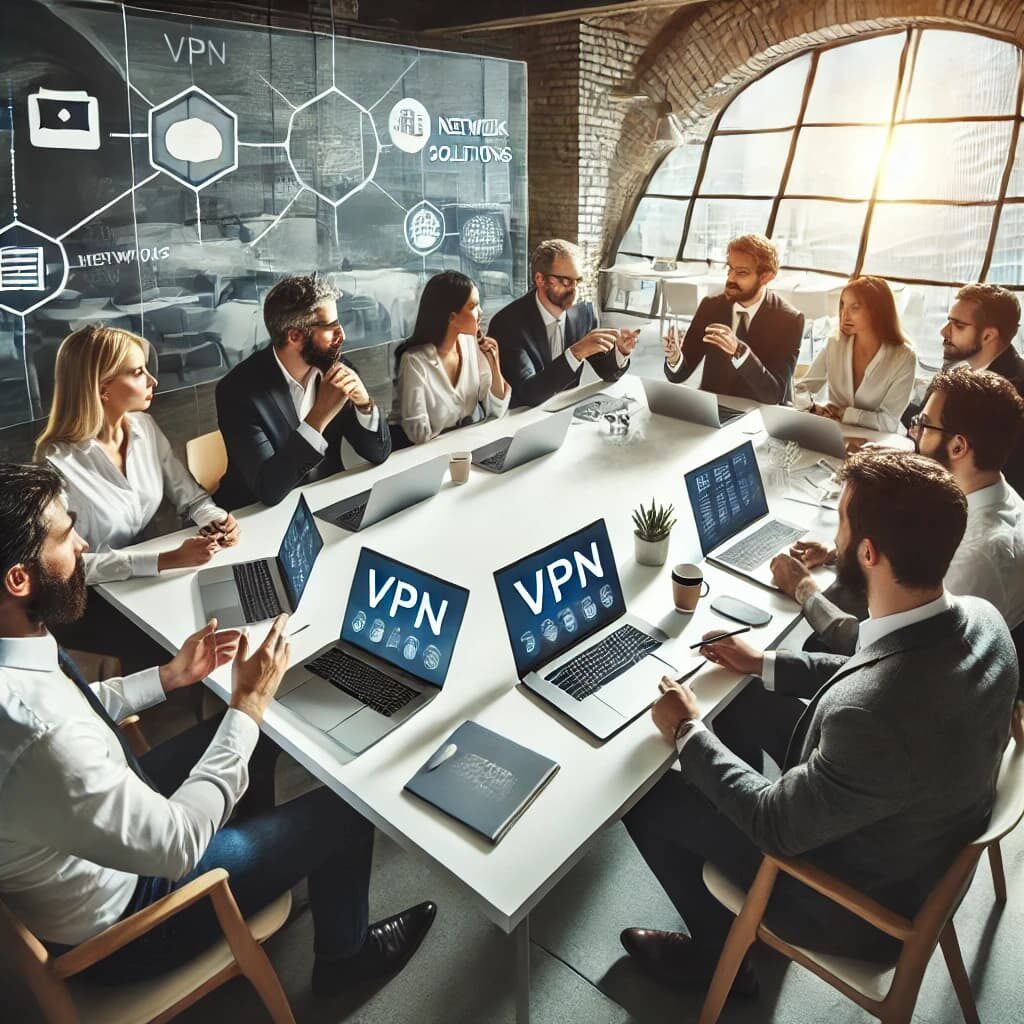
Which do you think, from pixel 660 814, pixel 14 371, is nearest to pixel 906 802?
pixel 660 814

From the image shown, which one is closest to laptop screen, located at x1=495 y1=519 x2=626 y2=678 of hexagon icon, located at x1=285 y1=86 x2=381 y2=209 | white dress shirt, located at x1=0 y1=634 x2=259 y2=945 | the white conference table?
the white conference table

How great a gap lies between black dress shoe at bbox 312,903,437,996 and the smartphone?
1.11 m

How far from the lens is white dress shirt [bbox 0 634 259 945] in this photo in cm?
122

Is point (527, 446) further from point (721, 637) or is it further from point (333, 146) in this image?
point (333, 146)

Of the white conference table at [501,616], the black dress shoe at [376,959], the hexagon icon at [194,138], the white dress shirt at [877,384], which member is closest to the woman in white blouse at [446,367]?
the white conference table at [501,616]

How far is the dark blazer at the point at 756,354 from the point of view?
377 cm

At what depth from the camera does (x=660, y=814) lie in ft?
5.79

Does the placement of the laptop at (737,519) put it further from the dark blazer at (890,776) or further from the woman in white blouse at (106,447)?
the woman in white blouse at (106,447)

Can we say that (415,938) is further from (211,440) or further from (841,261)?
(841,261)

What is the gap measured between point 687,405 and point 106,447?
231 cm

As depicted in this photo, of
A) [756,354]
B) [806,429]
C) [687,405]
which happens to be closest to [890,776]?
[806,429]

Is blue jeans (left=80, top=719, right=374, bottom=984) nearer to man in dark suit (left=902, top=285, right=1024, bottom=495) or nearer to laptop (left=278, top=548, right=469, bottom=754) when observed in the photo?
laptop (left=278, top=548, right=469, bottom=754)

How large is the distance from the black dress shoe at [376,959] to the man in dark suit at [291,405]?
137 cm

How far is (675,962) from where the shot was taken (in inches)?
75.1
